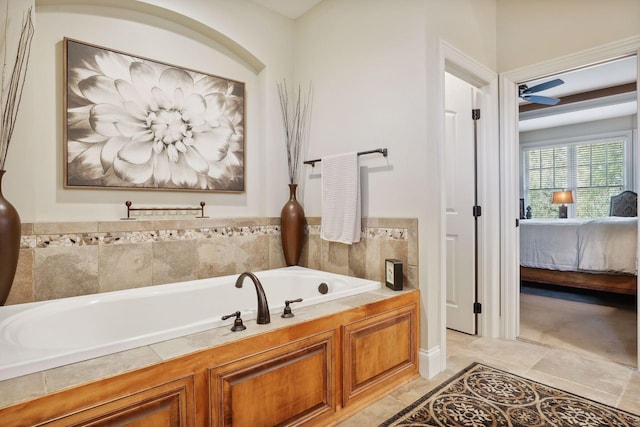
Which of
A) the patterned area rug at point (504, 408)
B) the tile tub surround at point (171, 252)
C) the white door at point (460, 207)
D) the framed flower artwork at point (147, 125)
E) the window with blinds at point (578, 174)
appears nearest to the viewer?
the patterned area rug at point (504, 408)

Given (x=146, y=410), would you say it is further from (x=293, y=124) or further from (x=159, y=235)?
(x=293, y=124)

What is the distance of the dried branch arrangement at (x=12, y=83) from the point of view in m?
1.97

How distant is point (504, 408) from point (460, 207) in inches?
63.1

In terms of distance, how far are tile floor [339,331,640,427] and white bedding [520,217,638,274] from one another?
172cm

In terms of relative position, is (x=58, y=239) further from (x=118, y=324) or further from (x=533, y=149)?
(x=533, y=149)

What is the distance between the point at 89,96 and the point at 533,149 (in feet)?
25.8

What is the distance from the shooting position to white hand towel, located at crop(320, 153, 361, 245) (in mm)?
2609

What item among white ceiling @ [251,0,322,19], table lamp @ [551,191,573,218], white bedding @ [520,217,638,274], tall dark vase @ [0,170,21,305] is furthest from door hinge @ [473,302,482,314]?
table lamp @ [551,191,573,218]

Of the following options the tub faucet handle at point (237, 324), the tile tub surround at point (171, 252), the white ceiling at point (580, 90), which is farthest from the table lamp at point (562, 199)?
the tub faucet handle at point (237, 324)

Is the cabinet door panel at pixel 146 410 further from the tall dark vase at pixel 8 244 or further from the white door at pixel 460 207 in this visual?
the white door at pixel 460 207

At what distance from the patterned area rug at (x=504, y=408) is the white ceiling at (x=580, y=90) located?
9.10ft

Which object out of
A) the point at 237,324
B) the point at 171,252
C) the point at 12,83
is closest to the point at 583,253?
the point at 237,324

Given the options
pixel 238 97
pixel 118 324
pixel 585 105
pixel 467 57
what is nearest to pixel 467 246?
pixel 467 57

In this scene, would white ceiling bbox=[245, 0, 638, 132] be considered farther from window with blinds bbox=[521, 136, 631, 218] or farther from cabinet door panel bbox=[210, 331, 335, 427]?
cabinet door panel bbox=[210, 331, 335, 427]
